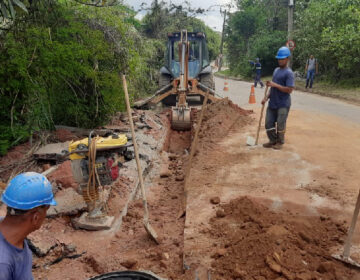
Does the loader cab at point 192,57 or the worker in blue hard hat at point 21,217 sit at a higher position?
the loader cab at point 192,57

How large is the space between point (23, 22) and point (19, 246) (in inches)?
216

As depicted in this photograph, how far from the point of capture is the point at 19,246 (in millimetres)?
1846

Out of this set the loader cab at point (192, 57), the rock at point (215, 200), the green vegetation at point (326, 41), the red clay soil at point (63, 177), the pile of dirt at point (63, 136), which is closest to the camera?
the rock at point (215, 200)

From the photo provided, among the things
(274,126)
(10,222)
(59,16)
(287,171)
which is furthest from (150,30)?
(10,222)

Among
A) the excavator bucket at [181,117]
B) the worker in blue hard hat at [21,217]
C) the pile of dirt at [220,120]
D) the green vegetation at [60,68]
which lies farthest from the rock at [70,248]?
the excavator bucket at [181,117]

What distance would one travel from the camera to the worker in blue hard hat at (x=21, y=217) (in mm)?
1757

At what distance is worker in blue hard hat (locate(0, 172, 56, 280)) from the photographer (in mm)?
1757

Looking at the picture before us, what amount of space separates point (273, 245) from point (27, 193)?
2.39m

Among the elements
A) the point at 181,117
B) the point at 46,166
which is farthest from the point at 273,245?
the point at 181,117

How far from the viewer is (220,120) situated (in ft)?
28.5

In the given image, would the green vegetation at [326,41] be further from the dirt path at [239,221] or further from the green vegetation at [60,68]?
the green vegetation at [60,68]

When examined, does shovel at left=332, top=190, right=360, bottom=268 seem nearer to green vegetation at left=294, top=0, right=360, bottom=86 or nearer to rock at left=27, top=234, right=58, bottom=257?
rock at left=27, top=234, right=58, bottom=257

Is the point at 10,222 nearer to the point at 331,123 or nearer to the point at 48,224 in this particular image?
the point at 48,224

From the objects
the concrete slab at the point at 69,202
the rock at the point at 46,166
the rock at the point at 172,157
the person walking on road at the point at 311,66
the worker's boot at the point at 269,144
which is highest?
the person walking on road at the point at 311,66
